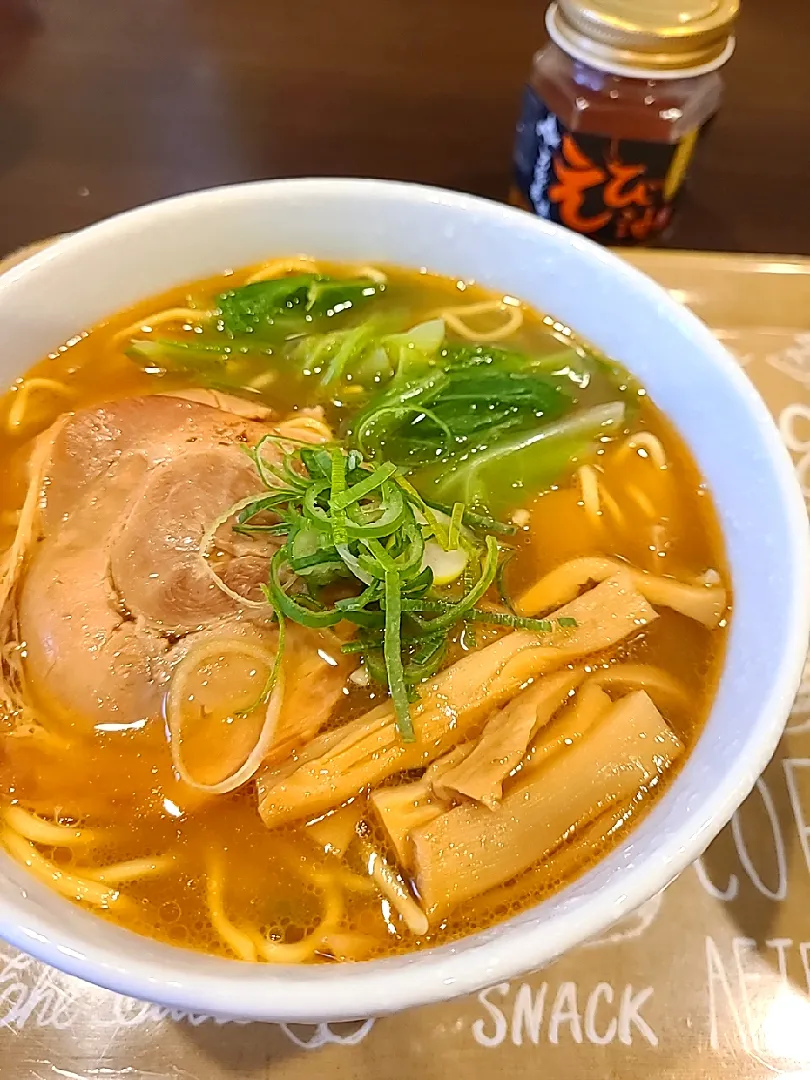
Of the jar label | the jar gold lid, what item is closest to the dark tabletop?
the jar label

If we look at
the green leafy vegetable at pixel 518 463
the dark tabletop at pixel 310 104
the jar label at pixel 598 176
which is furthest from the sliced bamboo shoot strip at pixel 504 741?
the dark tabletop at pixel 310 104

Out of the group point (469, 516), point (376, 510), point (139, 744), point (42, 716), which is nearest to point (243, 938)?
point (139, 744)

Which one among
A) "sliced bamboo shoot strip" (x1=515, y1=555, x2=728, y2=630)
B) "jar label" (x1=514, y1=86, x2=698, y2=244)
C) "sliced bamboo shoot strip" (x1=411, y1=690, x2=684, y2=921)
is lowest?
"sliced bamboo shoot strip" (x1=411, y1=690, x2=684, y2=921)

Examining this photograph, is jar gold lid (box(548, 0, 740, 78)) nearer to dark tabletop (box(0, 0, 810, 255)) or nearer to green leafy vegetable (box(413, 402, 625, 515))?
dark tabletop (box(0, 0, 810, 255))

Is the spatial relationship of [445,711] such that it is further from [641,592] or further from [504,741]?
[641,592]

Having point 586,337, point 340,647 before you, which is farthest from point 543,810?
point 586,337

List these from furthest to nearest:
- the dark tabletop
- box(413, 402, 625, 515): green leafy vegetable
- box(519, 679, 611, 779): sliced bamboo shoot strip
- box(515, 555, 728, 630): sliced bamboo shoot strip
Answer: the dark tabletop < box(413, 402, 625, 515): green leafy vegetable < box(515, 555, 728, 630): sliced bamboo shoot strip < box(519, 679, 611, 779): sliced bamboo shoot strip

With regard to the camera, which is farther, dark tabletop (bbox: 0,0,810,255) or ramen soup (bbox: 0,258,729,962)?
dark tabletop (bbox: 0,0,810,255)

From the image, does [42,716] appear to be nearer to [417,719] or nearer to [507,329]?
[417,719]

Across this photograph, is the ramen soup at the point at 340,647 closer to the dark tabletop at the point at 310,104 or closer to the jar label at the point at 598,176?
the jar label at the point at 598,176
